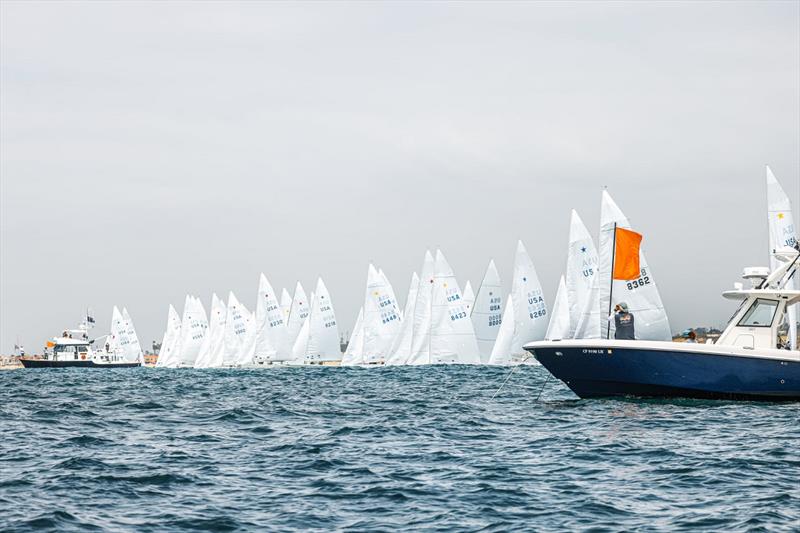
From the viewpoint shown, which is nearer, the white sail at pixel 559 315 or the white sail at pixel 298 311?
the white sail at pixel 559 315

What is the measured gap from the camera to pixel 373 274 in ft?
290

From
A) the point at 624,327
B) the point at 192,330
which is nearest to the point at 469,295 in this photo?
the point at 192,330

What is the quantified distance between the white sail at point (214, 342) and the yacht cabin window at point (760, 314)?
294 ft

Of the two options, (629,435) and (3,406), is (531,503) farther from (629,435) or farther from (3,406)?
(3,406)

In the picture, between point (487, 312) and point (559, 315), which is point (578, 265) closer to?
point (559, 315)

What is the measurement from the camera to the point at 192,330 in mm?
121000

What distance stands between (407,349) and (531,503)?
7206 centimetres

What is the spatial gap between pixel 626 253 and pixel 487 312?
54097 mm

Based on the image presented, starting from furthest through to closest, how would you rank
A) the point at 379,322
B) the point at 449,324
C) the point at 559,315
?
the point at 379,322, the point at 449,324, the point at 559,315

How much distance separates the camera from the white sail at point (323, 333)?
96750mm

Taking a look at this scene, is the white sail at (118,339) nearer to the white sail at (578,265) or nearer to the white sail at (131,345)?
the white sail at (131,345)

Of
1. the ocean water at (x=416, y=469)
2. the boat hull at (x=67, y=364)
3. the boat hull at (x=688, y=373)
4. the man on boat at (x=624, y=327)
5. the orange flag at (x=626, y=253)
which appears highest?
the orange flag at (x=626, y=253)

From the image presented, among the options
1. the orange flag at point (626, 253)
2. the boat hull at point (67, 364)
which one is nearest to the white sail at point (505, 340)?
the orange flag at point (626, 253)

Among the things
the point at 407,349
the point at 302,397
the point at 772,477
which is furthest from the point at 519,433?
the point at 407,349
